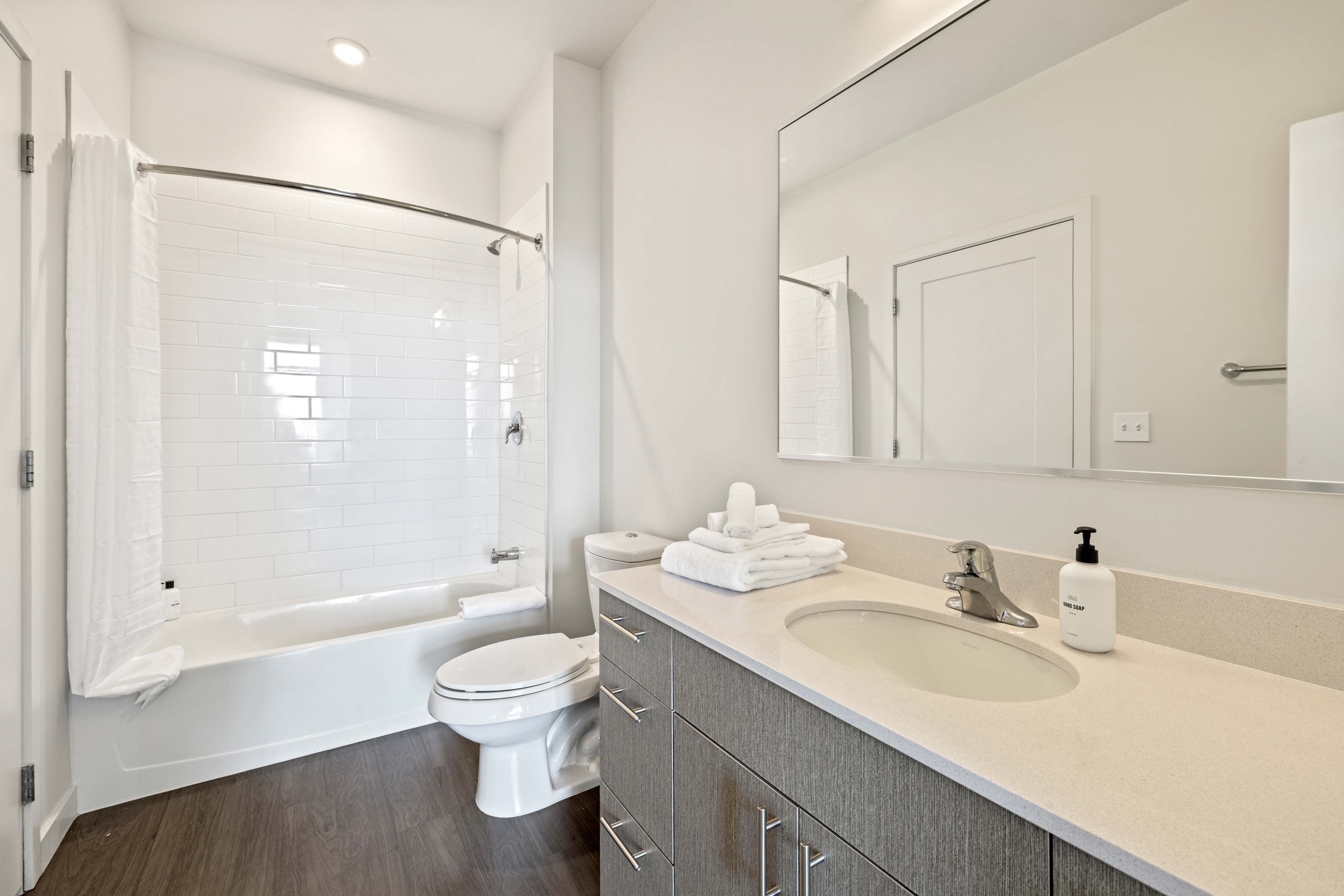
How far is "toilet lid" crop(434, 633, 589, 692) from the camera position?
1.67 m

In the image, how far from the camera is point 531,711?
5.48ft

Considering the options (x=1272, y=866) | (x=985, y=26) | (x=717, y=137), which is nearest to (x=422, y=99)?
(x=717, y=137)

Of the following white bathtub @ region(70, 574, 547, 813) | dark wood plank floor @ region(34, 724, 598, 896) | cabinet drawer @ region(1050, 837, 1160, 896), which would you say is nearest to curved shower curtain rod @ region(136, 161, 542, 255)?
white bathtub @ region(70, 574, 547, 813)

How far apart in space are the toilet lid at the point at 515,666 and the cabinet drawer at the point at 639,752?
447 millimetres

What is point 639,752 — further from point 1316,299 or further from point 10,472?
point 10,472

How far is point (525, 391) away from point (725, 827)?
2.17 meters

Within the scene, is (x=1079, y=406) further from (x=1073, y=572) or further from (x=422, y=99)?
(x=422, y=99)

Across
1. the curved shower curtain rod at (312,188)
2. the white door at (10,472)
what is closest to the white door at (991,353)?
the curved shower curtain rod at (312,188)

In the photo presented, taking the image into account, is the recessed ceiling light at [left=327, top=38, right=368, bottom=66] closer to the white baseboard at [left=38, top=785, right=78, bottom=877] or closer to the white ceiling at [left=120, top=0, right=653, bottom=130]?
the white ceiling at [left=120, top=0, right=653, bottom=130]

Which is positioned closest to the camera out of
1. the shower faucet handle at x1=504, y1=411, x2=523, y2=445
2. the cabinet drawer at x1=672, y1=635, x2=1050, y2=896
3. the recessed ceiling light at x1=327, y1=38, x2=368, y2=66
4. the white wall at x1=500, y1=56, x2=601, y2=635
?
the cabinet drawer at x1=672, y1=635, x2=1050, y2=896

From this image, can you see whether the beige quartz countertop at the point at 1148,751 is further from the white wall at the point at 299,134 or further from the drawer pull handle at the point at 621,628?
the white wall at the point at 299,134

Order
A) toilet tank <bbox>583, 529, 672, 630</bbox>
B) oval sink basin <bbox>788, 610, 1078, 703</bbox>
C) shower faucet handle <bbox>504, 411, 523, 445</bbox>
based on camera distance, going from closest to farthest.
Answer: oval sink basin <bbox>788, 610, 1078, 703</bbox>, toilet tank <bbox>583, 529, 672, 630</bbox>, shower faucet handle <bbox>504, 411, 523, 445</bbox>

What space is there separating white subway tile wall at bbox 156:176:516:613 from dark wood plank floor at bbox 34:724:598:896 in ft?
3.05

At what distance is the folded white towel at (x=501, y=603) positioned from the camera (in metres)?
2.35
